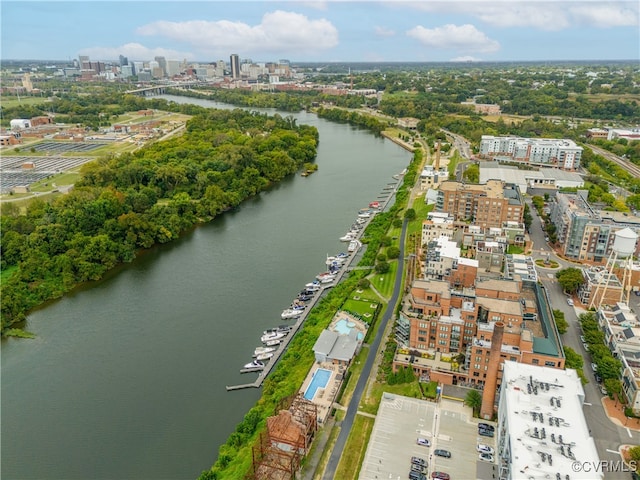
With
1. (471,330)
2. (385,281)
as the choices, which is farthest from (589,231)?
(471,330)

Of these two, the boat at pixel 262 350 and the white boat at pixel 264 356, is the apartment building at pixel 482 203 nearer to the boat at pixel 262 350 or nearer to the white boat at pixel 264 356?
the boat at pixel 262 350

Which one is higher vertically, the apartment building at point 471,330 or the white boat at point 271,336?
the apartment building at point 471,330

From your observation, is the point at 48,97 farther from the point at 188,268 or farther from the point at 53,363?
the point at 53,363

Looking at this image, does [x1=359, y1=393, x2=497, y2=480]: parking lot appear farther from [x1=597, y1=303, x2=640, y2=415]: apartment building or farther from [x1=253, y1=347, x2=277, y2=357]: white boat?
[x1=253, y1=347, x2=277, y2=357]: white boat

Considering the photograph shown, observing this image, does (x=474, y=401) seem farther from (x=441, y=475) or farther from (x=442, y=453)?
(x=441, y=475)

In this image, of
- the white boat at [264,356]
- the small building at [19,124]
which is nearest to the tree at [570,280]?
the white boat at [264,356]
